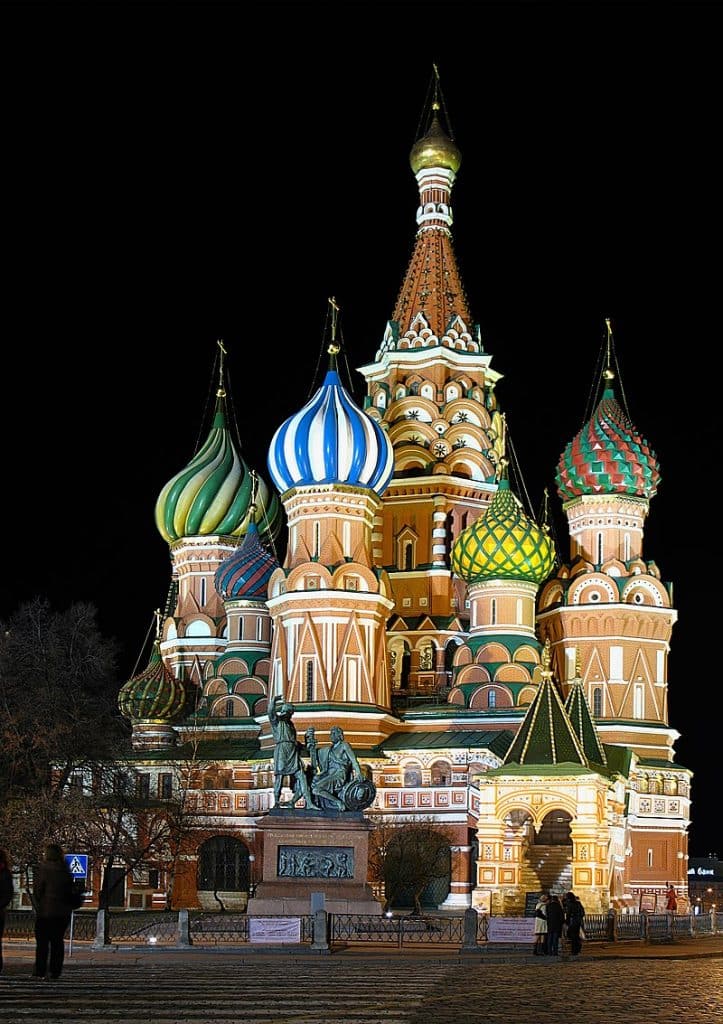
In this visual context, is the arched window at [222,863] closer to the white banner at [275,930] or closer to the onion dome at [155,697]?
the onion dome at [155,697]

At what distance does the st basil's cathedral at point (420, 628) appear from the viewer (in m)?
54.5

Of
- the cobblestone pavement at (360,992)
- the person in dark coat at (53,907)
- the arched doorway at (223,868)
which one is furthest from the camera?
the arched doorway at (223,868)

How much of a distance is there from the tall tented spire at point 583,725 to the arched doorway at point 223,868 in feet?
44.2

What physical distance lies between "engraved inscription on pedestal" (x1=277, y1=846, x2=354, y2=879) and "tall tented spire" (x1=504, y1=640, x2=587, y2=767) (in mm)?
9311

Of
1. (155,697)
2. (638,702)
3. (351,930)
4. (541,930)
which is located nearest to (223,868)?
(155,697)

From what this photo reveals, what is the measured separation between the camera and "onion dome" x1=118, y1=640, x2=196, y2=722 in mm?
59781

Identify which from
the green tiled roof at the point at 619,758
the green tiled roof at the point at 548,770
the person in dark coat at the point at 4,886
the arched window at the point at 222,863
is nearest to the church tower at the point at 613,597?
the green tiled roof at the point at 619,758

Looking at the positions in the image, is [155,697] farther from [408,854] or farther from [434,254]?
[434,254]

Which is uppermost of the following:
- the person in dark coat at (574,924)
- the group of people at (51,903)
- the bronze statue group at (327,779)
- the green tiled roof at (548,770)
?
the green tiled roof at (548,770)

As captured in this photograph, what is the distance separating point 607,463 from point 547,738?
20219 mm

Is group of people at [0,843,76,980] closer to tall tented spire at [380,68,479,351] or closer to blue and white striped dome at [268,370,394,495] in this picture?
blue and white striped dome at [268,370,394,495]

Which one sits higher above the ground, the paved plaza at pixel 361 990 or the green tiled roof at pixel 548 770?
the green tiled roof at pixel 548 770

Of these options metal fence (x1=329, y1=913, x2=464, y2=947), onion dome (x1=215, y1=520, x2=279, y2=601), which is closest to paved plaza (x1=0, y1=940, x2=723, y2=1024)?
metal fence (x1=329, y1=913, x2=464, y2=947)

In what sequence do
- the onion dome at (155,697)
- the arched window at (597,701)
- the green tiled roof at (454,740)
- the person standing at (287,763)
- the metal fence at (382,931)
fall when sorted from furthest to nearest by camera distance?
the onion dome at (155,697) → the arched window at (597,701) → the green tiled roof at (454,740) → the person standing at (287,763) → the metal fence at (382,931)
